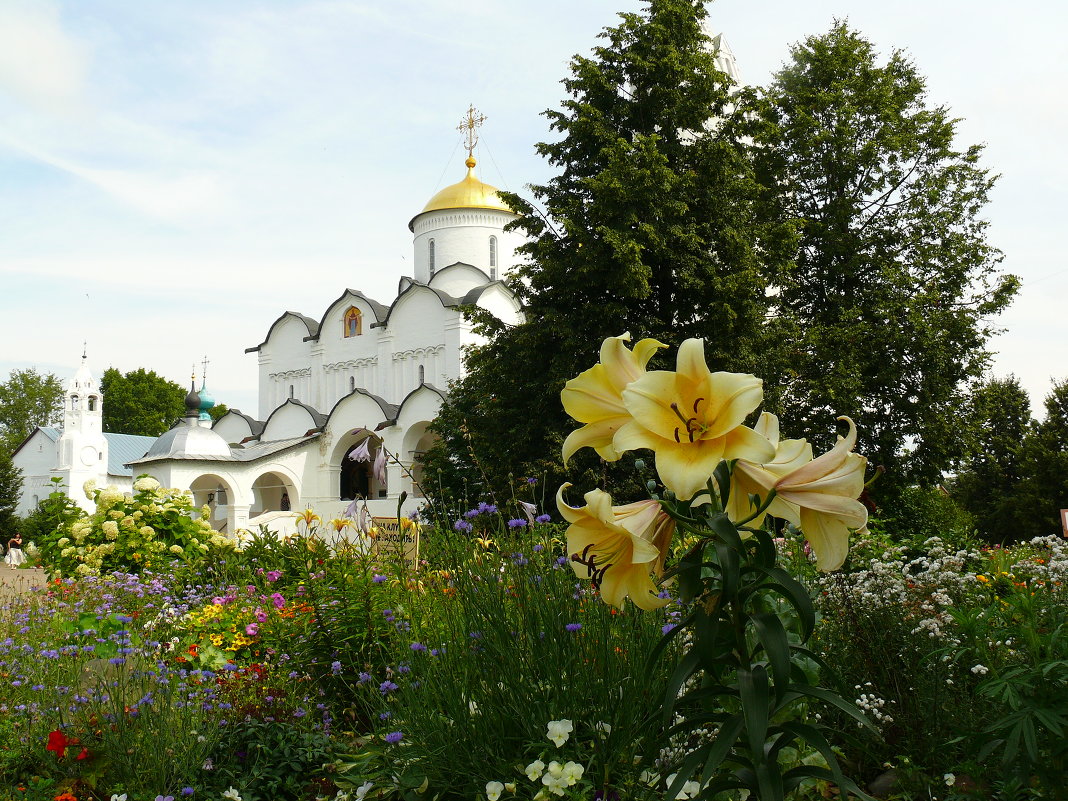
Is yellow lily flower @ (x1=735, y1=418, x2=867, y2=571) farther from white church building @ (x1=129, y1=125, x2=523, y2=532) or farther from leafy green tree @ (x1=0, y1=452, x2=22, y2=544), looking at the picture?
leafy green tree @ (x1=0, y1=452, x2=22, y2=544)

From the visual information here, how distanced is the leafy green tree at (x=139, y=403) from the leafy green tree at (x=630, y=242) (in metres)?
51.3

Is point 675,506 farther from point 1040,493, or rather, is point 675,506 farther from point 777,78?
point 1040,493

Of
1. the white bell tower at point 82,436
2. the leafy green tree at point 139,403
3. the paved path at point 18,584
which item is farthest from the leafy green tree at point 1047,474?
the leafy green tree at point 139,403

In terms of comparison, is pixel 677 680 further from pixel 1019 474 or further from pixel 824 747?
pixel 1019 474

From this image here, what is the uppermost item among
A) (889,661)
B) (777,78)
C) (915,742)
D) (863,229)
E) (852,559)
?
(777,78)

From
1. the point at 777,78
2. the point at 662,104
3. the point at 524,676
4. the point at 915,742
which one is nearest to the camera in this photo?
the point at 524,676

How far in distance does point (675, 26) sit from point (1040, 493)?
17753mm

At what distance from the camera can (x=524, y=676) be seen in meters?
3.12

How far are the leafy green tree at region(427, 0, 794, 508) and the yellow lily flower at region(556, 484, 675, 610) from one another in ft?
38.0

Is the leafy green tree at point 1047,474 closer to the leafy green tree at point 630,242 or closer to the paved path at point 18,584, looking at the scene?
the leafy green tree at point 630,242

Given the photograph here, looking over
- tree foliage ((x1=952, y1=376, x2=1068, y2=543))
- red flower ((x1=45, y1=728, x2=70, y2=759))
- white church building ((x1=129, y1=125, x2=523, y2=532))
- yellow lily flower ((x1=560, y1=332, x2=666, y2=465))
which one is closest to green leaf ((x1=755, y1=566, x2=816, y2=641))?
yellow lily flower ((x1=560, y1=332, x2=666, y2=465))

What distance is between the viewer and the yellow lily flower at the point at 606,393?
2062 mm

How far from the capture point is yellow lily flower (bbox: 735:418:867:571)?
1.90 meters

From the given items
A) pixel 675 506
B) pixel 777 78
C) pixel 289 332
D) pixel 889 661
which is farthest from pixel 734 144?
pixel 289 332
